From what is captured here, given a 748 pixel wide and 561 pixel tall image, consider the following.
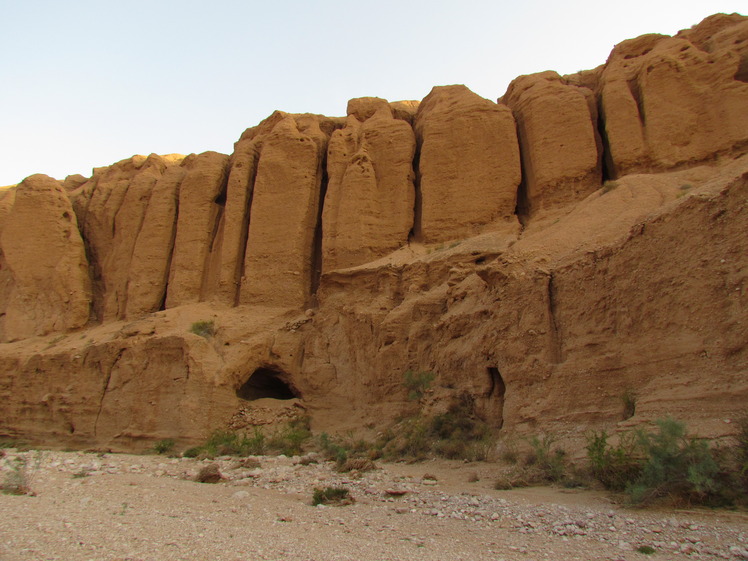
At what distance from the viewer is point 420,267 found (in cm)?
1627

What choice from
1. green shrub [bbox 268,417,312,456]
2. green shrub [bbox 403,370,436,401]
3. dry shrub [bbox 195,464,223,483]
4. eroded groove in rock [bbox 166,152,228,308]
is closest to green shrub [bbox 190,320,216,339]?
eroded groove in rock [bbox 166,152,228,308]

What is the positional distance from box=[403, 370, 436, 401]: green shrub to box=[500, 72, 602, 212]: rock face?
7.32m

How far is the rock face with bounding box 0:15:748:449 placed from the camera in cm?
912

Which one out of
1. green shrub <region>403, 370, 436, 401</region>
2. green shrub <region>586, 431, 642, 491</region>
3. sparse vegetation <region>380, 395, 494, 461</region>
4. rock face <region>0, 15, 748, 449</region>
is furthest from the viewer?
green shrub <region>403, 370, 436, 401</region>

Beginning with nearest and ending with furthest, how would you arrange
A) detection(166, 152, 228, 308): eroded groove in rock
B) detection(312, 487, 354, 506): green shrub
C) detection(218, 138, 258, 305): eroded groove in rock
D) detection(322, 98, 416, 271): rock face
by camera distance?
detection(312, 487, 354, 506): green shrub → detection(322, 98, 416, 271): rock face → detection(218, 138, 258, 305): eroded groove in rock → detection(166, 152, 228, 308): eroded groove in rock

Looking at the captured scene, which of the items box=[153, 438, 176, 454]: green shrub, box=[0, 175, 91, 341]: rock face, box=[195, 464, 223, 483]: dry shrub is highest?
box=[0, 175, 91, 341]: rock face

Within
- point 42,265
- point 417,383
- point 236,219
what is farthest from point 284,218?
point 42,265

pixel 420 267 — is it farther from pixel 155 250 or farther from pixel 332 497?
pixel 155 250

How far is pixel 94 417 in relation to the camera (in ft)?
57.5

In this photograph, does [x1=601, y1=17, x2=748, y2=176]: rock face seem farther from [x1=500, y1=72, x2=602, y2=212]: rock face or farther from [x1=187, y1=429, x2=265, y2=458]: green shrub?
[x1=187, y1=429, x2=265, y2=458]: green shrub

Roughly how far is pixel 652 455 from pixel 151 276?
20.6m

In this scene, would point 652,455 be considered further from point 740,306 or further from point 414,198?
point 414,198

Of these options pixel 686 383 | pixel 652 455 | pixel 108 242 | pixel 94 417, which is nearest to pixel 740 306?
pixel 686 383

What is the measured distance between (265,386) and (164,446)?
13.9 feet
